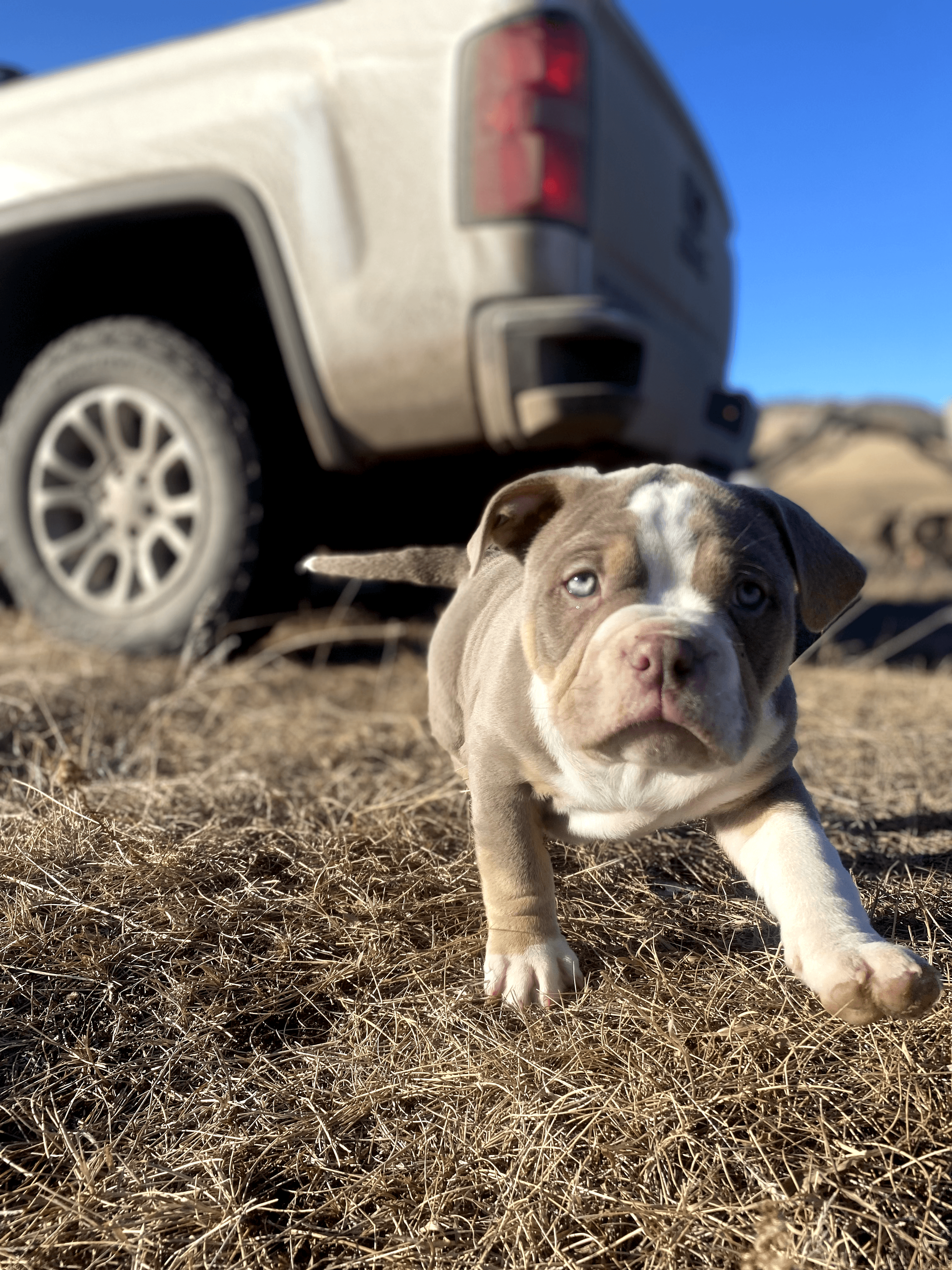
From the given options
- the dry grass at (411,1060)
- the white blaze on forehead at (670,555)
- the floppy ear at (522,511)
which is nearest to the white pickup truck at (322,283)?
the floppy ear at (522,511)

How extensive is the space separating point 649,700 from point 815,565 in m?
0.48

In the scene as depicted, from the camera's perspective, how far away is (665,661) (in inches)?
58.4

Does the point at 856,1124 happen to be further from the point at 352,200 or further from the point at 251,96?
the point at 251,96

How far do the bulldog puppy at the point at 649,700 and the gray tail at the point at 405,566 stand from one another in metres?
0.47

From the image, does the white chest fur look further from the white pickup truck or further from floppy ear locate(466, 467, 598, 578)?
the white pickup truck

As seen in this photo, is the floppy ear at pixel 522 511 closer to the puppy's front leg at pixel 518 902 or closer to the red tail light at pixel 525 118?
the puppy's front leg at pixel 518 902

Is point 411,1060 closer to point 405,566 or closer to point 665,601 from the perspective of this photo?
point 665,601

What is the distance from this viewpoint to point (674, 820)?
186 cm

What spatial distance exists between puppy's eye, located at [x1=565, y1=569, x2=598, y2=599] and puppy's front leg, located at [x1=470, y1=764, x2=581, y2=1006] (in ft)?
1.20

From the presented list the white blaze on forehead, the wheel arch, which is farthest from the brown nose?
the wheel arch

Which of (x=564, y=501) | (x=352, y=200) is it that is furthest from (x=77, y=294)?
(x=564, y=501)

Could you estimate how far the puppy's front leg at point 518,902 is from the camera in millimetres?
1694

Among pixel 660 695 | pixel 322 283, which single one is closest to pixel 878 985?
pixel 660 695

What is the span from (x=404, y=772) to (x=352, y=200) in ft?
6.22
